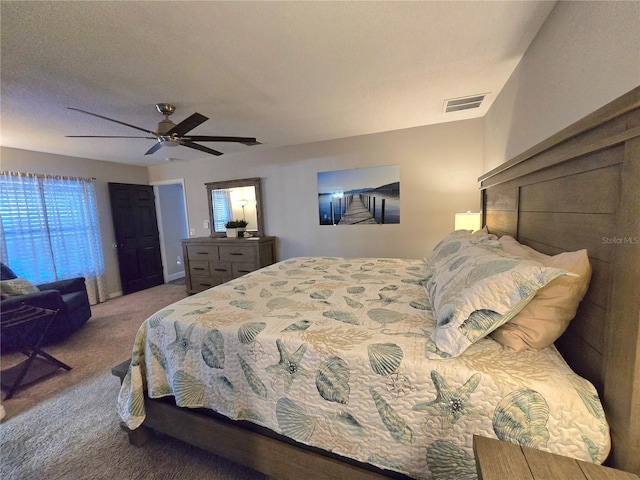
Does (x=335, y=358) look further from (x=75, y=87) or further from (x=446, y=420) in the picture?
(x=75, y=87)

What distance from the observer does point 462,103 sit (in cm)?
256

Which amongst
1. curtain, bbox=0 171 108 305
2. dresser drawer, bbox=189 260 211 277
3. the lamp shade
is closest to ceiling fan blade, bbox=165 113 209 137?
dresser drawer, bbox=189 260 211 277

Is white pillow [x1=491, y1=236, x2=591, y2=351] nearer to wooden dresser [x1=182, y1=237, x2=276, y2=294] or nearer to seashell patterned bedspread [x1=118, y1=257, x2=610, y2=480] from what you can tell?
seashell patterned bedspread [x1=118, y1=257, x2=610, y2=480]

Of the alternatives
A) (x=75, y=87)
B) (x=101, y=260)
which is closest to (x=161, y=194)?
(x=101, y=260)

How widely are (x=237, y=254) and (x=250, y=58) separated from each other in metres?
2.86

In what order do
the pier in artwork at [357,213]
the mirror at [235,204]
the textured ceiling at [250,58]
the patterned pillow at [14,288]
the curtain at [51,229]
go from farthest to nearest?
the mirror at [235,204]
the pier in artwork at [357,213]
the curtain at [51,229]
the patterned pillow at [14,288]
the textured ceiling at [250,58]

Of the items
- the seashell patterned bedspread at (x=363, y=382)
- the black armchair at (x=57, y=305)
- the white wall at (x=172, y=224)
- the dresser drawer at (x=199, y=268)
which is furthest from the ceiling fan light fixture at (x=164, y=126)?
the white wall at (x=172, y=224)

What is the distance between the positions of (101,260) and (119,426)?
360 centimetres

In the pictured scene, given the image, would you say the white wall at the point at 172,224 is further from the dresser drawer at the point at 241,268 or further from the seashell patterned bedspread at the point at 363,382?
the seashell patterned bedspread at the point at 363,382

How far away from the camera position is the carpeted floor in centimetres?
136

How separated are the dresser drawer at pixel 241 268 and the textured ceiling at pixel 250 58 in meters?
2.06

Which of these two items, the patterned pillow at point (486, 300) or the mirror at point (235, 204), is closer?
the patterned pillow at point (486, 300)

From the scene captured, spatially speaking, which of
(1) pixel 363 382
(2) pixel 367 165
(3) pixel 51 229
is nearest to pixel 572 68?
(1) pixel 363 382

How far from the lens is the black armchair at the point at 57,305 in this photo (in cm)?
226
